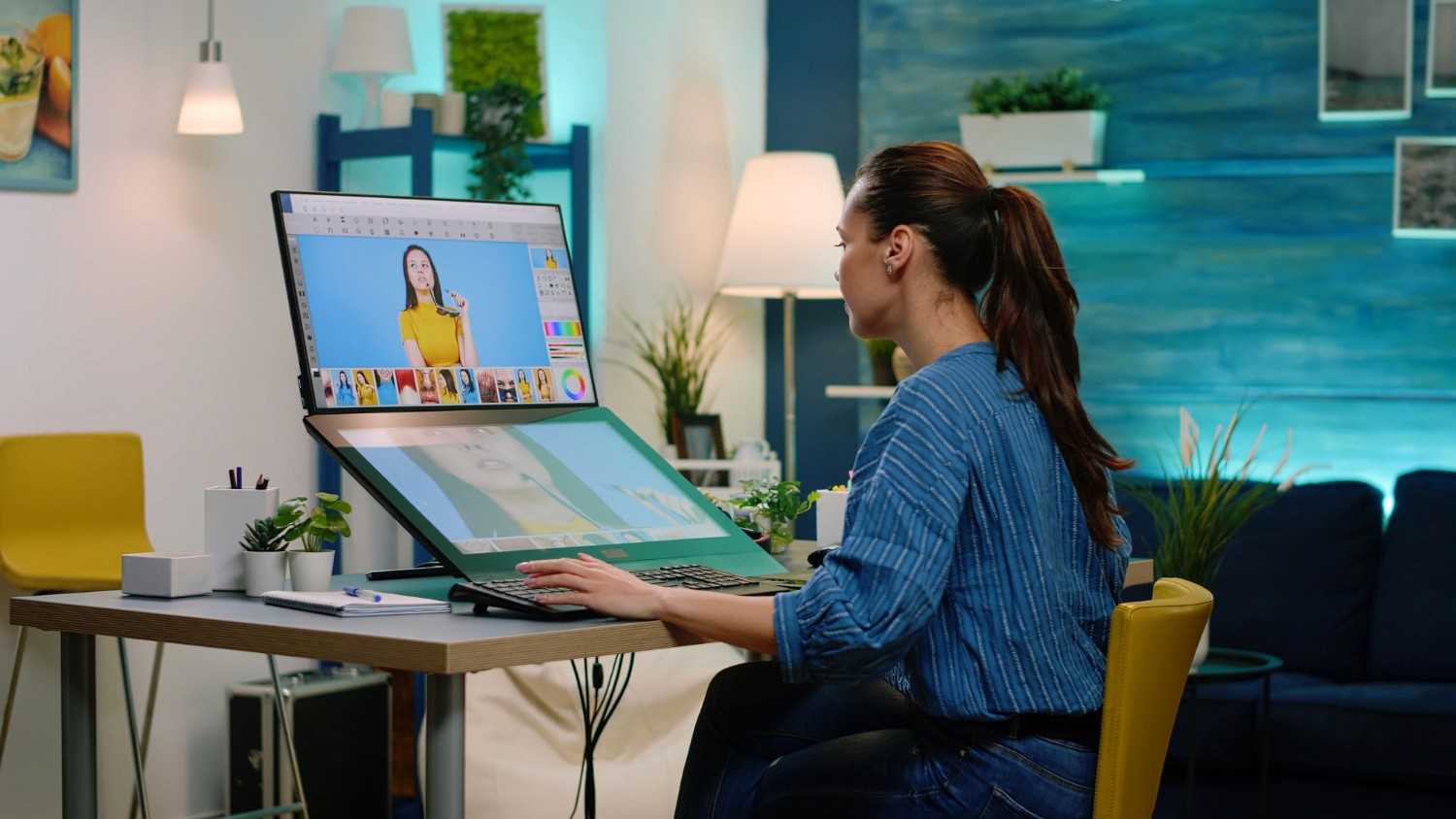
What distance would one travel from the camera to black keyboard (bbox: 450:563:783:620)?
168 cm

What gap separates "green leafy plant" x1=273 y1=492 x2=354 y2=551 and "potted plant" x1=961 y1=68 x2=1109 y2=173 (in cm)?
278

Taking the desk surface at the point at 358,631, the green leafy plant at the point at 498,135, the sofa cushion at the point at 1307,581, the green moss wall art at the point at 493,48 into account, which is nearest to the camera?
the desk surface at the point at 358,631

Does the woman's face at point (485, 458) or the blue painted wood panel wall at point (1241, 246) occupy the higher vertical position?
the blue painted wood panel wall at point (1241, 246)

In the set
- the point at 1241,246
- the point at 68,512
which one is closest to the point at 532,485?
the point at 68,512

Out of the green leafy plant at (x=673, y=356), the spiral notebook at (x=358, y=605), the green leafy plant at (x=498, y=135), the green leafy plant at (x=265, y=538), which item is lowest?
the spiral notebook at (x=358, y=605)

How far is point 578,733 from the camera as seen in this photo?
356cm

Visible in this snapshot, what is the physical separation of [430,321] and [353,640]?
667mm

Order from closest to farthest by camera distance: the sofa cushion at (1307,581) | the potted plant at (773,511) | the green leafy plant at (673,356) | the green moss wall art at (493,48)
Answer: the potted plant at (773,511) < the sofa cushion at (1307,581) < the green moss wall art at (493,48) < the green leafy plant at (673,356)

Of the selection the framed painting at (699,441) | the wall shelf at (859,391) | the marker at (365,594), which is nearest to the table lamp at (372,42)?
the framed painting at (699,441)

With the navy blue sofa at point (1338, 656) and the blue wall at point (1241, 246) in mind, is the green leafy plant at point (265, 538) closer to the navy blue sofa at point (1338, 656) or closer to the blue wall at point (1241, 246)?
the navy blue sofa at point (1338, 656)

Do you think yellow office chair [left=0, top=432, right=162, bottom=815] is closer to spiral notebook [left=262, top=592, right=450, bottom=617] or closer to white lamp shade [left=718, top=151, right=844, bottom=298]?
spiral notebook [left=262, top=592, right=450, bottom=617]

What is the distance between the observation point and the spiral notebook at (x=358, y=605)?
175 cm

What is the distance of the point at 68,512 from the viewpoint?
3371 mm

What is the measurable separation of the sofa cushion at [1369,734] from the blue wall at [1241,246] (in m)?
0.93
